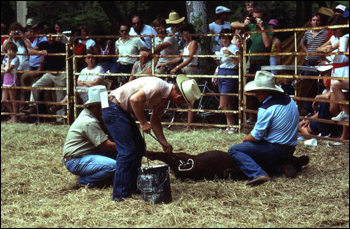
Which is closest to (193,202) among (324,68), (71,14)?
(324,68)

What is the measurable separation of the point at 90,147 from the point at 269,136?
7.15 ft

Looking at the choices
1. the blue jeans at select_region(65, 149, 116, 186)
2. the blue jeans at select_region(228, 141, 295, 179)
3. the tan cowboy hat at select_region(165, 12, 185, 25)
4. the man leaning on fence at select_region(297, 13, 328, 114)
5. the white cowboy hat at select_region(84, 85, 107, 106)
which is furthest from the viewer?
the tan cowboy hat at select_region(165, 12, 185, 25)

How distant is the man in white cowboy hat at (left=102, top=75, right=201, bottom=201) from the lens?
20.5 ft

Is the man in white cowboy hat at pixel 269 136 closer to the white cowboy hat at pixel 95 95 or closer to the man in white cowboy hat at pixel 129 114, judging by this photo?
the man in white cowboy hat at pixel 129 114

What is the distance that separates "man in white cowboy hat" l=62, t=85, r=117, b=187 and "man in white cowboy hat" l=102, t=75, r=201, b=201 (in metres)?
0.38

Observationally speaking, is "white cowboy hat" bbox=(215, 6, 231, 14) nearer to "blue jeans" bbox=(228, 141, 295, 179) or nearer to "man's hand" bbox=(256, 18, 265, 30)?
"man's hand" bbox=(256, 18, 265, 30)

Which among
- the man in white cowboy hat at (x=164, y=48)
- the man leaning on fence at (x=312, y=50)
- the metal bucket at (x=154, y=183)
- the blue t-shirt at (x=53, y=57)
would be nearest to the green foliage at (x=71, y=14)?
the blue t-shirt at (x=53, y=57)

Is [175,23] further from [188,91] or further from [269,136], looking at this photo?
[188,91]

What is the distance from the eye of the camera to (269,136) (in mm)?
7277

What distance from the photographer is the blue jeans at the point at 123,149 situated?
639 centimetres

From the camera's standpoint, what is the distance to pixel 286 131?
7.23m

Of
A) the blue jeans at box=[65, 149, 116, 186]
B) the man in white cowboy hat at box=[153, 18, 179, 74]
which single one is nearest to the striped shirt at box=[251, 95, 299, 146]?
the blue jeans at box=[65, 149, 116, 186]

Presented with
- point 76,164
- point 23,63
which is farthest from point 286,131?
point 23,63

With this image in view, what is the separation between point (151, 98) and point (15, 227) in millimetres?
1878
